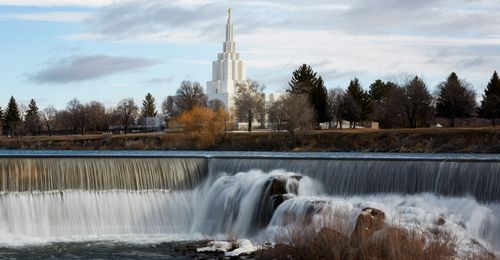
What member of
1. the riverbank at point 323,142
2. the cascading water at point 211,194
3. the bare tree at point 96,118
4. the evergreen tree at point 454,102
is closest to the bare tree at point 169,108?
the bare tree at point 96,118

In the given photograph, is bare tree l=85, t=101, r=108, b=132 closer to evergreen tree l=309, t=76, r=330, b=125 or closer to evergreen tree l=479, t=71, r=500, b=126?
evergreen tree l=309, t=76, r=330, b=125

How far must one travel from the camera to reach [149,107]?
504ft

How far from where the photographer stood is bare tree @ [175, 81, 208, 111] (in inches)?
4712

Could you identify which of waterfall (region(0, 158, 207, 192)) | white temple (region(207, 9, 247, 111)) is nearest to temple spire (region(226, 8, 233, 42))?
white temple (region(207, 9, 247, 111))

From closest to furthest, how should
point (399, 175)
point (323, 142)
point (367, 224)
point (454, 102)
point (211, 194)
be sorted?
1. point (367, 224)
2. point (399, 175)
3. point (211, 194)
4. point (323, 142)
5. point (454, 102)

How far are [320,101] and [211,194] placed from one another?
68.1 metres

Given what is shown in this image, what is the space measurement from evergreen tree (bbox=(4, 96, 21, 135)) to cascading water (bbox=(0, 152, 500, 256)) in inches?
3420

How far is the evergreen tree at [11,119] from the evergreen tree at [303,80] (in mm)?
41376

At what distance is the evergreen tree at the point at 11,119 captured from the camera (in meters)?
113

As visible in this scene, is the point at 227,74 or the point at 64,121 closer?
the point at 64,121

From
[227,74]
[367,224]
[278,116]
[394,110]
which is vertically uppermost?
[227,74]

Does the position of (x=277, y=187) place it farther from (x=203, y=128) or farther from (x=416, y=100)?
(x=416, y=100)

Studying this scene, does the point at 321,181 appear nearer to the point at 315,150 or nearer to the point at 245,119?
the point at 315,150

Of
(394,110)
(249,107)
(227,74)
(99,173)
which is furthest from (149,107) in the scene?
(99,173)
